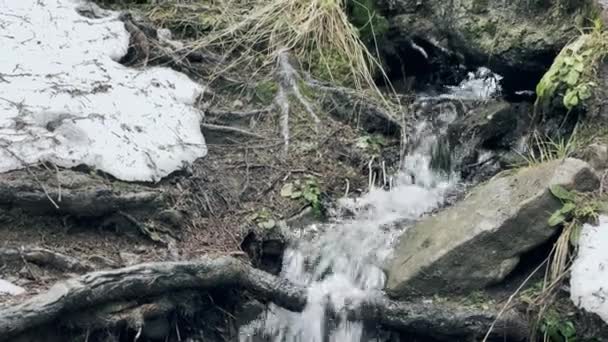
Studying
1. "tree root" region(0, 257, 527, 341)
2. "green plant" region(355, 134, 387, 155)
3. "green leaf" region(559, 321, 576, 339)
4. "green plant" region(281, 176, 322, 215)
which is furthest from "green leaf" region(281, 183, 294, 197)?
"green leaf" region(559, 321, 576, 339)

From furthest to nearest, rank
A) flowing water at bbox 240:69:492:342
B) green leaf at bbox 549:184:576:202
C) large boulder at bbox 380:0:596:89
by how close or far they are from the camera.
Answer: large boulder at bbox 380:0:596:89
flowing water at bbox 240:69:492:342
green leaf at bbox 549:184:576:202

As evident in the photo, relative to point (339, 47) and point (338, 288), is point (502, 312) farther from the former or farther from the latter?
point (339, 47)

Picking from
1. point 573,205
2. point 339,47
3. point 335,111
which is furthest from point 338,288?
point 339,47

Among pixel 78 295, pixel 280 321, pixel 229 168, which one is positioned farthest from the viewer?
pixel 229 168

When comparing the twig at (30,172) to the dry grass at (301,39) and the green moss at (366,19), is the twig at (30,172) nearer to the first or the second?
the dry grass at (301,39)

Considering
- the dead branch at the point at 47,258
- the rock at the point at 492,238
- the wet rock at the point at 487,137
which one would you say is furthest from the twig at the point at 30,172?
the wet rock at the point at 487,137

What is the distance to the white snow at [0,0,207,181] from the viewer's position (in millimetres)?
4395

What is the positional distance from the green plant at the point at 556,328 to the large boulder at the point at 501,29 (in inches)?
97.2

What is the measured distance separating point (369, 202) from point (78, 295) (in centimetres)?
237

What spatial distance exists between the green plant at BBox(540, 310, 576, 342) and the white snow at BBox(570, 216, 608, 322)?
0.45 ft

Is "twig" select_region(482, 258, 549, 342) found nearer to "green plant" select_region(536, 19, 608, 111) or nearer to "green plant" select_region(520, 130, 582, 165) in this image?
"green plant" select_region(520, 130, 582, 165)

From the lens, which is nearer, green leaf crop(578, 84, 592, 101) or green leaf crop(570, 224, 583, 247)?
green leaf crop(570, 224, 583, 247)

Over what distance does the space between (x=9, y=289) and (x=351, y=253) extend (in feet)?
Result: 6.92

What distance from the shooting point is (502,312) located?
163 inches
